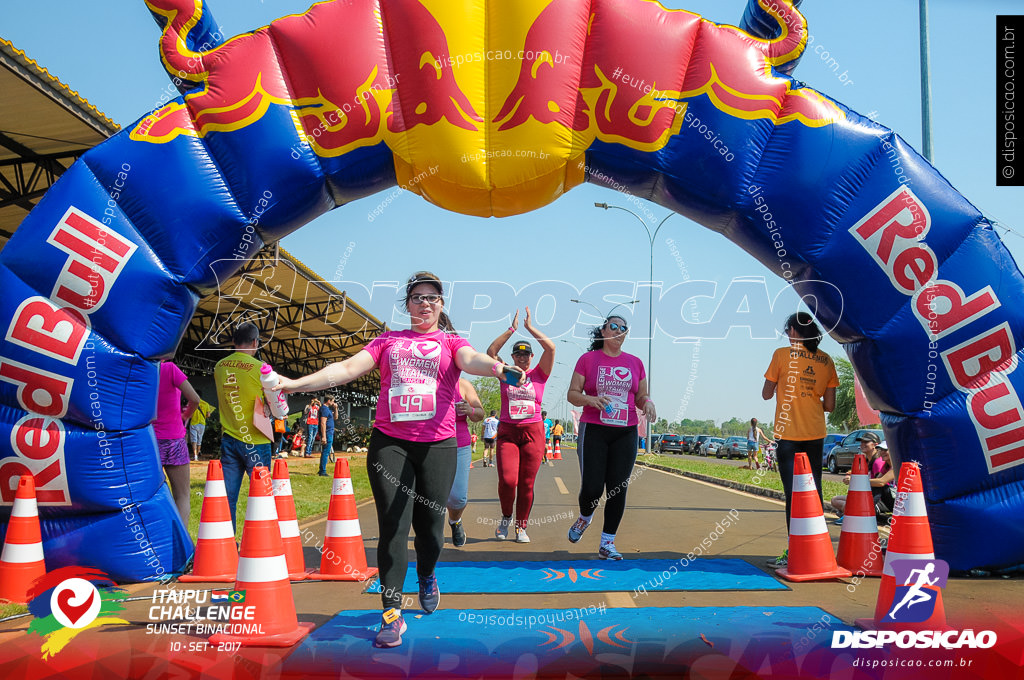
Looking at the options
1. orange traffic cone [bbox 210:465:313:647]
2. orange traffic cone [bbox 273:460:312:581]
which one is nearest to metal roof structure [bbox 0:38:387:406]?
orange traffic cone [bbox 273:460:312:581]

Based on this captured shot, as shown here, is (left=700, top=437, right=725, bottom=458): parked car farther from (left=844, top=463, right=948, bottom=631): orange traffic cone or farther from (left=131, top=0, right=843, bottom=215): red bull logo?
(left=844, top=463, right=948, bottom=631): orange traffic cone

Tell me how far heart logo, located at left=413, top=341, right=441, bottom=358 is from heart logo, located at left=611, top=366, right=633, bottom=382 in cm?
245

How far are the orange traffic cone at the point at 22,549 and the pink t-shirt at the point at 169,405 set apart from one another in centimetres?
111

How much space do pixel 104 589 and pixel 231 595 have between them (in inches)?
58.5

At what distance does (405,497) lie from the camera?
3965mm

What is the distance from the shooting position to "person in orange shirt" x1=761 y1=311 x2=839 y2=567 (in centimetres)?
582

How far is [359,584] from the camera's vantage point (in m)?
5.27

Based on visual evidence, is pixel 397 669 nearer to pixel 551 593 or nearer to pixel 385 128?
pixel 551 593

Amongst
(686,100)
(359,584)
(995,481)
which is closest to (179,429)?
(359,584)

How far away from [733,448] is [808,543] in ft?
117

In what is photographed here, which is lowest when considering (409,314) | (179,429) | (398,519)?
(398,519)

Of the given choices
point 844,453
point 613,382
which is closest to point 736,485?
point 613,382

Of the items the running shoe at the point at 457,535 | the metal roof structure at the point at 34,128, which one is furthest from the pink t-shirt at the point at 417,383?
the metal roof structure at the point at 34,128

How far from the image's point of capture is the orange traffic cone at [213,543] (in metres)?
5.16
